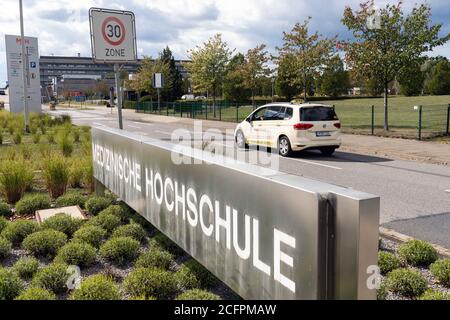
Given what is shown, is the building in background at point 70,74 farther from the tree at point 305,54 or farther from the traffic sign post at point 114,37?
the traffic sign post at point 114,37

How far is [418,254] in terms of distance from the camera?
4.71 meters

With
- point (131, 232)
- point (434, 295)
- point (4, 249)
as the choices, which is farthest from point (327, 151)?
point (4, 249)

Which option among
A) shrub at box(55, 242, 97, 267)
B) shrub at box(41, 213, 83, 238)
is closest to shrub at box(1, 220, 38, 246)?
shrub at box(41, 213, 83, 238)

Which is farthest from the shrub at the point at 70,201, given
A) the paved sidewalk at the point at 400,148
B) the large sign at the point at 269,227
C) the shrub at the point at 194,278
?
the paved sidewalk at the point at 400,148

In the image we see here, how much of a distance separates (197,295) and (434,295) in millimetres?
1957

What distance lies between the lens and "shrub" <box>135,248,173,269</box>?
15.0ft

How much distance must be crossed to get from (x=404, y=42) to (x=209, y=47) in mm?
20079

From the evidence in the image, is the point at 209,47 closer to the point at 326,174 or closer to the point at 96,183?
the point at 326,174

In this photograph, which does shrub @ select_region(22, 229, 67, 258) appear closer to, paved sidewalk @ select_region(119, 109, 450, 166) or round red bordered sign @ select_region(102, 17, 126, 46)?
round red bordered sign @ select_region(102, 17, 126, 46)

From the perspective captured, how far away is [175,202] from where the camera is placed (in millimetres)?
4102

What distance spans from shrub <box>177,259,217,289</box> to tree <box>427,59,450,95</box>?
67208 millimetres

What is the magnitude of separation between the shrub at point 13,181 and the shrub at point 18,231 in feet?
6.92

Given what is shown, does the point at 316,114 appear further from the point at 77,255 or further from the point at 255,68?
the point at 255,68
